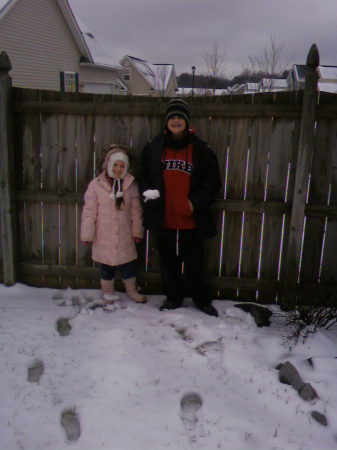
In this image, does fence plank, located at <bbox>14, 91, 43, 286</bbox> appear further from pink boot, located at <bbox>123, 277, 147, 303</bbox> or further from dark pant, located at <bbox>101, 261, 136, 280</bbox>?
pink boot, located at <bbox>123, 277, 147, 303</bbox>

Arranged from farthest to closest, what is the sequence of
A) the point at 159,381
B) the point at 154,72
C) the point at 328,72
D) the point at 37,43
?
the point at 154,72 → the point at 328,72 → the point at 37,43 → the point at 159,381

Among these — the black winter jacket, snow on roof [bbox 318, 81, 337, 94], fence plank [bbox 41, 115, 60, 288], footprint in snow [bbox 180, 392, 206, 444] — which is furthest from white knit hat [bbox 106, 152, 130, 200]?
snow on roof [bbox 318, 81, 337, 94]

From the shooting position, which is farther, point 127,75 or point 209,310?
point 127,75

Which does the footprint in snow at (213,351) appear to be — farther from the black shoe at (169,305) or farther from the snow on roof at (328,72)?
the snow on roof at (328,72)

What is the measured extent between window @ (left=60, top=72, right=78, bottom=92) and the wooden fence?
15.8 meters

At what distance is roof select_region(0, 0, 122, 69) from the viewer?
14621 millimetres

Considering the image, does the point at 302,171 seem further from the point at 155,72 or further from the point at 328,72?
the point at 155,72

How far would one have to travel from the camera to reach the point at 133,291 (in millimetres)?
4191

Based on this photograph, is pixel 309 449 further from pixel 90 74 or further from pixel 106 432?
pixel 90 74

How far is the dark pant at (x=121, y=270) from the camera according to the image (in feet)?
13.4

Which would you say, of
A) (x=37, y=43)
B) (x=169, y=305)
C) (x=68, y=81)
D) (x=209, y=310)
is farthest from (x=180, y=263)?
(x=68, y=81)

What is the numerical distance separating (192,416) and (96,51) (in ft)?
76.3

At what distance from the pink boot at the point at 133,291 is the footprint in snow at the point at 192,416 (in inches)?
61.3

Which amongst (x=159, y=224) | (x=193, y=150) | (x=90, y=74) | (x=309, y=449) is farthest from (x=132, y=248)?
(x=90, y=74)
